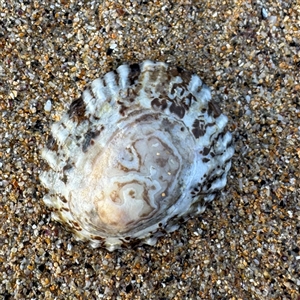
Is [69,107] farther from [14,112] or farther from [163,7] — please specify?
[163,7]

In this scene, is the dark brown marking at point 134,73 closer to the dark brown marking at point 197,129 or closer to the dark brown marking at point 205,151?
the dark brown marking at point 197,129

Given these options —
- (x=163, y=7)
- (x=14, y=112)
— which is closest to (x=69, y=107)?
(x=14, y=112)

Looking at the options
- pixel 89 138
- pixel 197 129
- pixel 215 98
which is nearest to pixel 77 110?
pixel 89 138

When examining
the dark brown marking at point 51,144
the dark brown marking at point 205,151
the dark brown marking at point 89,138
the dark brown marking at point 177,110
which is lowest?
the dark brown marking at point 51,144

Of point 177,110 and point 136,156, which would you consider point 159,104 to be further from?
point 136,156

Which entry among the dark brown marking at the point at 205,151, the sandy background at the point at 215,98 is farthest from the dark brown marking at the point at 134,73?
the dark brown marking at the point at 205,151

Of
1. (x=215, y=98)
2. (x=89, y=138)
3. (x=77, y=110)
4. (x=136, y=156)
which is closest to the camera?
(x=136, y=156)
